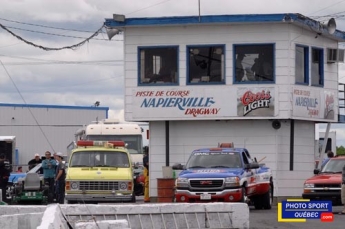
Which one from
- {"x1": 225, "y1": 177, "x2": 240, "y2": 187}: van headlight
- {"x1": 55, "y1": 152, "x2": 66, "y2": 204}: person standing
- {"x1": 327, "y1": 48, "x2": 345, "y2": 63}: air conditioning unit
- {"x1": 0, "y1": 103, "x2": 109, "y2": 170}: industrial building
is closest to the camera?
{"x1": 225, "y1": 177, "x2": 240, "y2": 187}: van headlight

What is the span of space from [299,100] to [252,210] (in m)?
6.42

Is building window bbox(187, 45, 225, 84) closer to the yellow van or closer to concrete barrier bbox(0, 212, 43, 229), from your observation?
the yellow van

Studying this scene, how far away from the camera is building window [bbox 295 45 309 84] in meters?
33.3

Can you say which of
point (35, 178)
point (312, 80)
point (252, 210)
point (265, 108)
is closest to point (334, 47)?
point (312, 80)

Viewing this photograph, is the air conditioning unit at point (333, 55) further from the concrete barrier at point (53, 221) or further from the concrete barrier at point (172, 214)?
the concrete barrier at point (53, 221)

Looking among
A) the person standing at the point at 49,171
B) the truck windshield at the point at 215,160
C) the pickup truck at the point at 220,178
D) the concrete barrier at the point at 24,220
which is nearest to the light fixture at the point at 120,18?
the person standing at the point at 49,171

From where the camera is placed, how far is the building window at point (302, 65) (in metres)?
33.3

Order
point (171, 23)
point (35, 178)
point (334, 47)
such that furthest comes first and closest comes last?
point (334, 47)
point (171, 23)
point (35, 178)

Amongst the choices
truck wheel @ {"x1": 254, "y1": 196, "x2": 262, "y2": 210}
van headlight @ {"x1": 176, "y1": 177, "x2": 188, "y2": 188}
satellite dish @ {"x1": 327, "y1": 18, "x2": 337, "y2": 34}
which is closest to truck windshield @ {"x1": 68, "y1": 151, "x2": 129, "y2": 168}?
van headlight @ {"x1": 176, "y1": 177, "x2": 188, "y2": 188}

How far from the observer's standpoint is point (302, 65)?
33719mm

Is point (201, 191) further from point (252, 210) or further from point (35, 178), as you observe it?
point (35, 178)

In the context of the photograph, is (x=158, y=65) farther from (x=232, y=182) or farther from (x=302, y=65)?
(x=232, y=182)

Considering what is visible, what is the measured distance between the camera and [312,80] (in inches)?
1342

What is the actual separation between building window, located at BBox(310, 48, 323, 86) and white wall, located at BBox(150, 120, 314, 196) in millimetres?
1865
